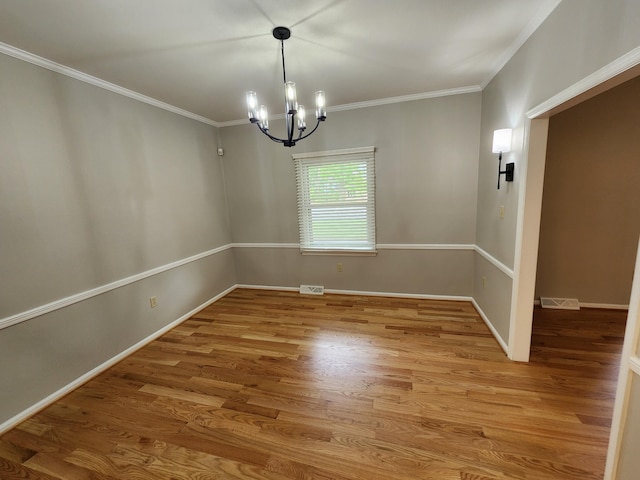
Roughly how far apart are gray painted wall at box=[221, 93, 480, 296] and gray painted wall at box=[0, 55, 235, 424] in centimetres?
91

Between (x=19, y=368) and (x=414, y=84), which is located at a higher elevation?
(x=414, y=84)

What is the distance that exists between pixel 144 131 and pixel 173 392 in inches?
101

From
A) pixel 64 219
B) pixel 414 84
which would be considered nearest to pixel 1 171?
pixel 64 219

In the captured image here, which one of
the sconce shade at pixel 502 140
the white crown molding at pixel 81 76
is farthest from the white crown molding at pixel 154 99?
the sconce shade at pixel 502 140

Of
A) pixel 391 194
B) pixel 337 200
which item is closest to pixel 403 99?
pixel 391 194

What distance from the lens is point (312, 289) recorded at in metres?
3.97

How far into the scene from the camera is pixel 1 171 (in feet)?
5.87

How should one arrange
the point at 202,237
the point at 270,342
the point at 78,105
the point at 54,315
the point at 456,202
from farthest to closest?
the point at 202,237, the point at 456,202, the point at 270,342, the point at 78,105, the point at 54,315

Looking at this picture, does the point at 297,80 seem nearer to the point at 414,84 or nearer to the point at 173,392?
the point at 414,84

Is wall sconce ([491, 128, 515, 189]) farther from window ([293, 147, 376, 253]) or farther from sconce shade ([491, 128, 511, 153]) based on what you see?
window ([293, 147, 376, 253])

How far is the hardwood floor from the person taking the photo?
1.47m

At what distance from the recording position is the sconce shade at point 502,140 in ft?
7.32

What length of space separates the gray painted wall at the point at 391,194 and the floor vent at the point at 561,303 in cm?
85

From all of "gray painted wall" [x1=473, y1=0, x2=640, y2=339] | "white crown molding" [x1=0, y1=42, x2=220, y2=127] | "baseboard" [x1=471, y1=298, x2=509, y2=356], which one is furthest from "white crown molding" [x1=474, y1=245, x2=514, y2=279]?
"white crown molding" [x1=0, y1=42, x2=220, y2=127]
